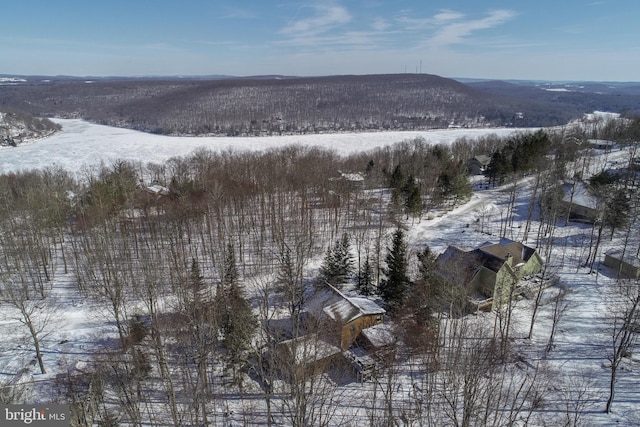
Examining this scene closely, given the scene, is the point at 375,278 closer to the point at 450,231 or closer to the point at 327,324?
the point at 327,324

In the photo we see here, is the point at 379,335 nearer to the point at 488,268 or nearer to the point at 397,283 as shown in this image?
the point at 397,283

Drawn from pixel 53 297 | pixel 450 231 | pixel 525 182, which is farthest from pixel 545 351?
pixel 525 182

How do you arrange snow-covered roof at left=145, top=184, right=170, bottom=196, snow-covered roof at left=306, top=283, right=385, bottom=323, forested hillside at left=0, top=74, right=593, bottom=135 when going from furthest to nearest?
forested hillside at left=0, top=74, right=593, bottom=135 < snow-covered roof at left=145, top=184, right=170, bottom=196 < snow-covered roof at left=306, top=283, right=385, bottom=323

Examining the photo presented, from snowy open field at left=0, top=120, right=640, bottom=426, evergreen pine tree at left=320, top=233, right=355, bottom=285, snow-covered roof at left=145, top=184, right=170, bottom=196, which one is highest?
snow-covered roof at left=145, top=184, right=170, bottom=196

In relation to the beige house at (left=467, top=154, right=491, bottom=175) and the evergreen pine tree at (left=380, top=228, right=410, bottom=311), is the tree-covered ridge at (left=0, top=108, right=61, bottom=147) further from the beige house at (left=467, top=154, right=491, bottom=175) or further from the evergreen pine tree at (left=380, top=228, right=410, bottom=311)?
the evergreen pine tree at (left=380, top=228, right=410, bottom=311)

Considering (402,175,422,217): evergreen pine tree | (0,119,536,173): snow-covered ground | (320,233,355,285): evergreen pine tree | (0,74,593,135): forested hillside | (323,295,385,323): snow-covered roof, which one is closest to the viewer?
(323,295,385,323): snow-covered roof

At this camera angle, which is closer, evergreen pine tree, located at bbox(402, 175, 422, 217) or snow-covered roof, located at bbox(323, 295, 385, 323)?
snow-covered roof, located at bbox(323, 295, 385, 323)

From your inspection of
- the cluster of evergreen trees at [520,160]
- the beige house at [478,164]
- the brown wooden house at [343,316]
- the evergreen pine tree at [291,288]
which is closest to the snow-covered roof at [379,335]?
the brown wooden house at [343,316]

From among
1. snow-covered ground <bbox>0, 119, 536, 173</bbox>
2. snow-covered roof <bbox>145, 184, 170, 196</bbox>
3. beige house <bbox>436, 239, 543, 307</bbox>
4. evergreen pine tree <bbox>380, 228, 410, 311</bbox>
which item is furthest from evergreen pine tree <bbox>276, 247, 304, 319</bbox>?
snow-covered ground <bbox>0, 119, 536, 173</bbox>
